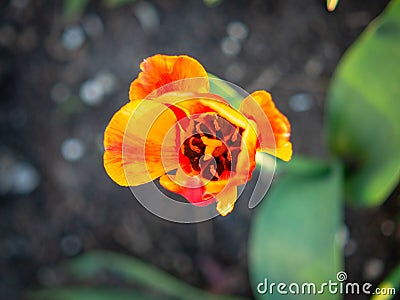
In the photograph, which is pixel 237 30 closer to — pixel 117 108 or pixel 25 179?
pixel 117 108

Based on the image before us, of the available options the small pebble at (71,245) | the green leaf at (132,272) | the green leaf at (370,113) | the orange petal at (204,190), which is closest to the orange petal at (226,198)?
the orange petal at (204,190)

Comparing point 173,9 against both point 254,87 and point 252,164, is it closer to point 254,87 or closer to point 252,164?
point 254,87

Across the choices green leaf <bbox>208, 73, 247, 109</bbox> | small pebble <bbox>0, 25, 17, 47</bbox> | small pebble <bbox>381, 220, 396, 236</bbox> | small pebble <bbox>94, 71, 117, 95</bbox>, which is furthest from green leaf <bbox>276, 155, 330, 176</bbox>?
small pebble <bbox>0, 25, 17, 47</bbox>

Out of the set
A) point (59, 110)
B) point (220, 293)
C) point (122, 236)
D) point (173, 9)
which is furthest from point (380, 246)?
point (59, 110)

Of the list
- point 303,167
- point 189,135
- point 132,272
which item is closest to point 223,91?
point 189,135

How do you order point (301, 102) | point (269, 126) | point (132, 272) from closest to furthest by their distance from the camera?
point (269, 126)
point (132, 272)
point (301, 102)

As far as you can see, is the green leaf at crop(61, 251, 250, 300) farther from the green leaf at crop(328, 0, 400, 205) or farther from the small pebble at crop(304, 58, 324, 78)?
the small pebble at crop(304, 58, 324, 78)

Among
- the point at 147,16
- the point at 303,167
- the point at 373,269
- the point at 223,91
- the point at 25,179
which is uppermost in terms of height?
the point at 223,91
